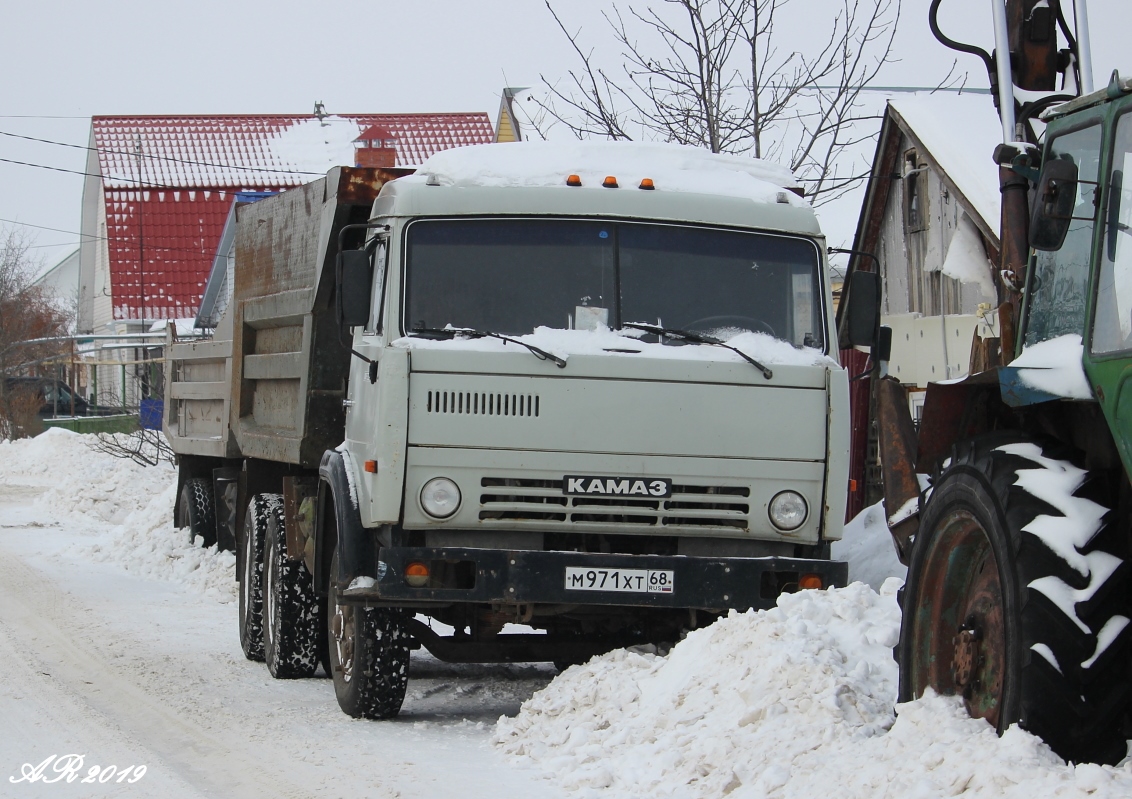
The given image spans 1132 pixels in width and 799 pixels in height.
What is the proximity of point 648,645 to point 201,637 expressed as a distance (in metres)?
4.43

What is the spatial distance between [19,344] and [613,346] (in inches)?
1326

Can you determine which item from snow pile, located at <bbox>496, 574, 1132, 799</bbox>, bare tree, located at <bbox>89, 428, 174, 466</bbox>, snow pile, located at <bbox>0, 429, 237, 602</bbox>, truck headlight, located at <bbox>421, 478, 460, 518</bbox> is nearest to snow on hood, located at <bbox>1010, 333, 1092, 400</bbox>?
snow pile, located at <bbox>496, 574, 1132, 799</bbox>

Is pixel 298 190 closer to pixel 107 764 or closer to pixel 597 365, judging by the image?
pixel 597 365

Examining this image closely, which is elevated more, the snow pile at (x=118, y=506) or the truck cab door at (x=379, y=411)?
the truck cab door at (x=379, y=411)

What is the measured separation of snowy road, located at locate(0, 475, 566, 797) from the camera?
19.2ft

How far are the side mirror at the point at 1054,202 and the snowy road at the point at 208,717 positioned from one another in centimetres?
275

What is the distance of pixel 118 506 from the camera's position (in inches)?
829

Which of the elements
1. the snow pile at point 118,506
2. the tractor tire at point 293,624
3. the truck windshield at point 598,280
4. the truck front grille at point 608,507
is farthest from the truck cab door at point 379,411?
the snow pile at point 118,506

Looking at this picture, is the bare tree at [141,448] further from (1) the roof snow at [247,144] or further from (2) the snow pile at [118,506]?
(1) the roof snow at [247,144]

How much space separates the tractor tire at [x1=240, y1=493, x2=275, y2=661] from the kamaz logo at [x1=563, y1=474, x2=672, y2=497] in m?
3.30

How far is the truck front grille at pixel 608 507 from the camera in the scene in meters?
6.63

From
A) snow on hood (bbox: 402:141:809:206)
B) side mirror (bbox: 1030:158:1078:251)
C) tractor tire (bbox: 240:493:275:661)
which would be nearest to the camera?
side mirror (bbox: 1030:158:1078:251)

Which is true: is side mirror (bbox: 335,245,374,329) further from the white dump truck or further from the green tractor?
the green tractor

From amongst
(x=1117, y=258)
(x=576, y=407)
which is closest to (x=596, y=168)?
(x=576, y=407)
